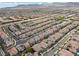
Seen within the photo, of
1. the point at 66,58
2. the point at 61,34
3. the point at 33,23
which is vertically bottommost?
the point at 66,58

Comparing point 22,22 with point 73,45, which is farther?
point 22,22

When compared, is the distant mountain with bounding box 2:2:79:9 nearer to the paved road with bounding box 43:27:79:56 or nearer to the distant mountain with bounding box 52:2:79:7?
the distant mountain with bounding box 52:2:79:7

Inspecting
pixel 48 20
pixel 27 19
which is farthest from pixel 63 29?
pixel 27 19

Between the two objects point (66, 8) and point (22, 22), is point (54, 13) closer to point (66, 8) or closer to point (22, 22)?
point (66, 8)

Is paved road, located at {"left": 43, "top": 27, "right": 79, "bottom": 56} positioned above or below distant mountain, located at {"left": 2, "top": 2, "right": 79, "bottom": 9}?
below

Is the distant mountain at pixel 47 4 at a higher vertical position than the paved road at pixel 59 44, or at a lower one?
higher

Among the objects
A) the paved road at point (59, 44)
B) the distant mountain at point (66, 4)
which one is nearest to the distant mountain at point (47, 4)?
the distant mountain at point (66, 4)

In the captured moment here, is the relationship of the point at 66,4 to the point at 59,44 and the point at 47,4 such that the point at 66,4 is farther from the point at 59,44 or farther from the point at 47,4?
the point at 59,44

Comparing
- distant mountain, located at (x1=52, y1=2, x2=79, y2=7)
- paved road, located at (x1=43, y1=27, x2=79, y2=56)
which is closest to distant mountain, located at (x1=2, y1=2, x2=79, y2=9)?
distant mountain, located at (x1=52, y1=2, x2=79, y2=7)

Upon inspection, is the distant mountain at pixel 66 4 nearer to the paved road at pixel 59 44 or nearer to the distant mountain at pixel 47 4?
the distant mountain at pixel 47 4

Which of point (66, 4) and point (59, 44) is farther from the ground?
point (66, 4)

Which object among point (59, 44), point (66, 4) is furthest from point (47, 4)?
point (59, 44)
